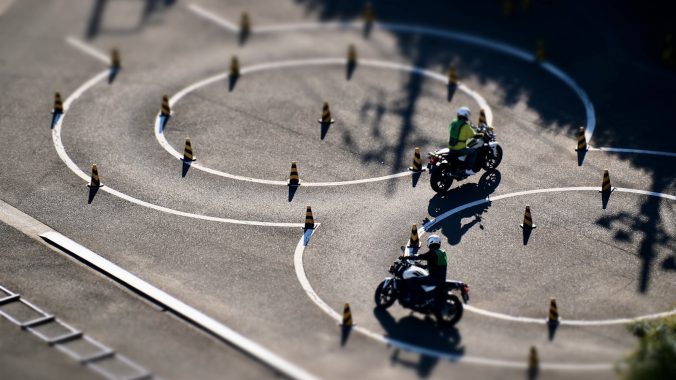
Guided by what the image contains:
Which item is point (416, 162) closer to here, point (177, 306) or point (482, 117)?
point (482, 117)

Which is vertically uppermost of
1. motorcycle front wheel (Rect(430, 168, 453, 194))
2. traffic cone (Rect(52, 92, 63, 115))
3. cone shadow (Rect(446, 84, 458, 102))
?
cone shadow (Rect(446, 84, 458, 102))

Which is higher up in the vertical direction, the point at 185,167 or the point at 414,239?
the point at 185,167

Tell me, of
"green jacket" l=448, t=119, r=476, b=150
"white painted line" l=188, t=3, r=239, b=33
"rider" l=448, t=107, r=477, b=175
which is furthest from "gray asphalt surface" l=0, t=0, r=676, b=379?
"green jacket" l=448, t=119, r=476, b=150

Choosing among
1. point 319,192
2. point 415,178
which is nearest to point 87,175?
point 319,192

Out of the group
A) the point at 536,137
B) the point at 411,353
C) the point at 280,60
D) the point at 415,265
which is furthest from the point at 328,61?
the point at 411,353

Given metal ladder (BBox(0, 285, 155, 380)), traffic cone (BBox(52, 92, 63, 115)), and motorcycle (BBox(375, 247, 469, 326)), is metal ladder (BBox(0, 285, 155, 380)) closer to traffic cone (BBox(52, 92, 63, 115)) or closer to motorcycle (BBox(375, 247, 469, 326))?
motorcycle (BBox(375, 247, 469, 326))
